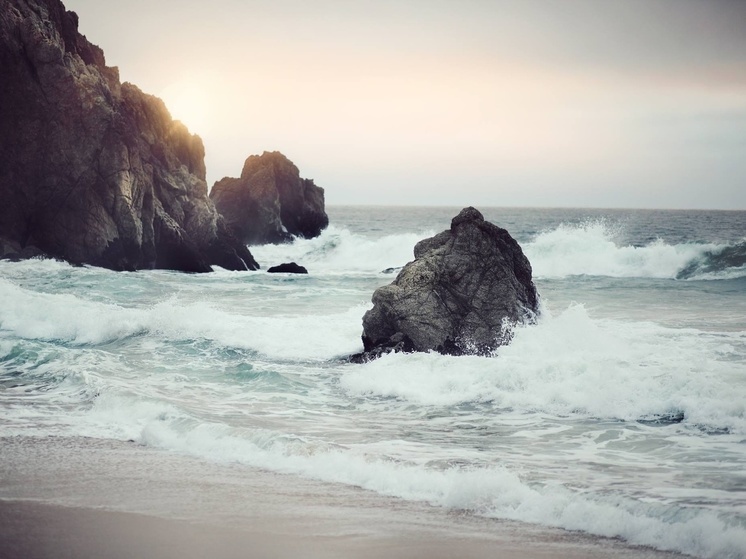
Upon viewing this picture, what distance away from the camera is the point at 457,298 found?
15945 mm

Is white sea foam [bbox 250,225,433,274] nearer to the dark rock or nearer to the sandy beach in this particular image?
the dark rock

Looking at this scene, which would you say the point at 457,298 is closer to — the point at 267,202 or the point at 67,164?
the point at 67,164

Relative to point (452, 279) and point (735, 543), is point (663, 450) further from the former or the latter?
point (452, 279)

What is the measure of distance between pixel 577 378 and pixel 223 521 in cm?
739

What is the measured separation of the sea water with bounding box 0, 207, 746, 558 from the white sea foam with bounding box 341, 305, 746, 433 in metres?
0.04

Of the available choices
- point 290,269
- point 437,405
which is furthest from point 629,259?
point 437,405

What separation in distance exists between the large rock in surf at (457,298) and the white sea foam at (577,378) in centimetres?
63

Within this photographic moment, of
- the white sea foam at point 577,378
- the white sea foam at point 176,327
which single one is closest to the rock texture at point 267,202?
the white sea foam at point 176,327

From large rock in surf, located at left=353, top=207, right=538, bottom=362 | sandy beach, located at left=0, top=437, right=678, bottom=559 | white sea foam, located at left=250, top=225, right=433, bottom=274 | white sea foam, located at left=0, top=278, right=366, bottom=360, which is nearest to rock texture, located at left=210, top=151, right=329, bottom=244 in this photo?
white sea foam, located at left=250, top=225, right=433, bottom=274

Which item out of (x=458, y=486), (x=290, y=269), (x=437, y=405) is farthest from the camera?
(x=290, y=269)

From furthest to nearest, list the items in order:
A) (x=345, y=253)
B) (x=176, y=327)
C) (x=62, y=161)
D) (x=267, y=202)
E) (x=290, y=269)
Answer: (x=267, y=202)
(x=345, y=253)
(x=290, y=269)
(x=62, y=161)
(x=176, y=327)

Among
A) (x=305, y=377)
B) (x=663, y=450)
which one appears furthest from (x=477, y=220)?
(x=663, y=450)

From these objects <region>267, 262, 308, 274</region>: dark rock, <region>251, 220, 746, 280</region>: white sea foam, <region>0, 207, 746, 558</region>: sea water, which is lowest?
<region>0, 207, 746, 558</region>: sea water

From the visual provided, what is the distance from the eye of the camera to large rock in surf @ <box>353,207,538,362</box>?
1530 centimetres
